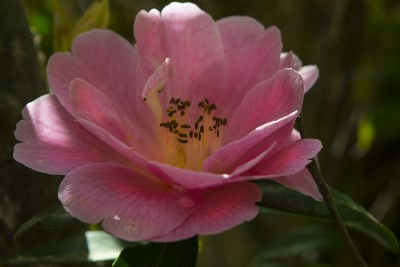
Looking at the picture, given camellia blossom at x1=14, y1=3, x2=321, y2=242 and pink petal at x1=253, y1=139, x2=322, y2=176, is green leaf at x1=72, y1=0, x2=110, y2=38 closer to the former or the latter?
camellia blossom at x1=14, y1=3, x2=321, y2=242

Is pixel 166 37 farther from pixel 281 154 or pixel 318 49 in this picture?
pixel 318 49

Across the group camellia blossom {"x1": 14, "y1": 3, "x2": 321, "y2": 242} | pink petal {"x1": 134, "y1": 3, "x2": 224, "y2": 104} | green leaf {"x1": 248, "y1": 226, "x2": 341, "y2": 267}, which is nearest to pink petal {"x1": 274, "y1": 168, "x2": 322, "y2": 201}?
camellia blossom {"x1": 14, "y1": 3, "x2": 321, "y2": 242}

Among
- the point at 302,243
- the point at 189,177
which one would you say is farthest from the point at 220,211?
the point at 302,243

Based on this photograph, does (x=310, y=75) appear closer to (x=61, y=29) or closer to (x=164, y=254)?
(x=164, y=254)

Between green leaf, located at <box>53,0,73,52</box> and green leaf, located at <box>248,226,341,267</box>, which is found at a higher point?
green leaf, located at <box>53,0,73,52</box>

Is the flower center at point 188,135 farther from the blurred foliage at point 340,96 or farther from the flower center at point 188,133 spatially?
the blurred foliage at point 340,96

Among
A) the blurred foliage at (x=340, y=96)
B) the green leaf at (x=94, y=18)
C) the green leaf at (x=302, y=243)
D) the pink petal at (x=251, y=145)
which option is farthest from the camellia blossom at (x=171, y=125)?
the blurred foliage at (x=340, y=96)
